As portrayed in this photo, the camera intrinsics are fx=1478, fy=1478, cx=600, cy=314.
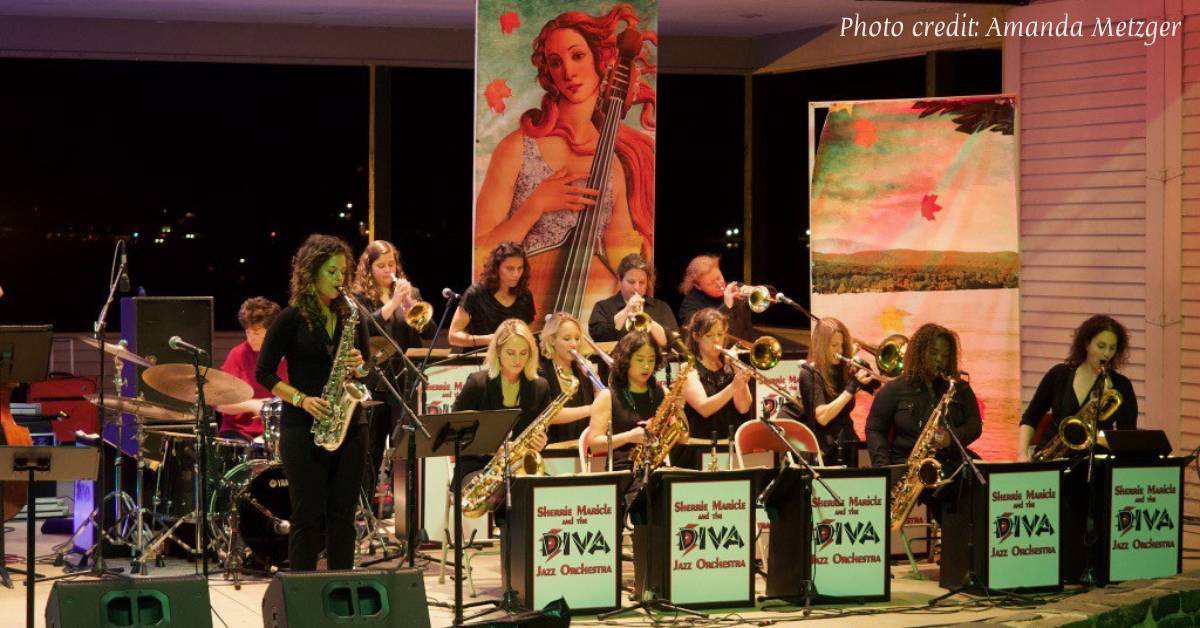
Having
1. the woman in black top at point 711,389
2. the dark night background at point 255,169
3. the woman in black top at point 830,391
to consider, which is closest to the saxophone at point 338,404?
the woman in black top at point 711,389

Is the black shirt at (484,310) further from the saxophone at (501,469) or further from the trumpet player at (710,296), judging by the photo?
the saxophone at (501,469)

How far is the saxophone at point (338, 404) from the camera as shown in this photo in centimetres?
601

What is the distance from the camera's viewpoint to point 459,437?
607 cm

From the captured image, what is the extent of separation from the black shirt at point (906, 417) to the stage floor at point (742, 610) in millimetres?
704

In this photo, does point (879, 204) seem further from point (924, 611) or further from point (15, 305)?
point (15, 305)

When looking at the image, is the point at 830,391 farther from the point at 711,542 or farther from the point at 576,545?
the point at 576,545

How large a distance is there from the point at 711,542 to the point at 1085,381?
8.38ft

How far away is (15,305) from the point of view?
1172 centimetres

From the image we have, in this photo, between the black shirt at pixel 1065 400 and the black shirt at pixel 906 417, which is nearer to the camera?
the black shirt at pixel 906 417

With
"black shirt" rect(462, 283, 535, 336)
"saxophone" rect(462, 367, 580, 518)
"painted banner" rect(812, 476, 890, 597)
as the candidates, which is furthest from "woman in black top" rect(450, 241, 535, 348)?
"painted banner" rect(812, 476, 890, 597)

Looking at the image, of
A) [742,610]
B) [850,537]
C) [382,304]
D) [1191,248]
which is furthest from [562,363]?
[1191,248]

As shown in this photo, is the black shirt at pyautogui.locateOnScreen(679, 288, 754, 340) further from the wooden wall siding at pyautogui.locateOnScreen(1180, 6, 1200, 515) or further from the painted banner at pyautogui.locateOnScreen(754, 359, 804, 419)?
the wooden wall siding at pyautogui.locateOnScreen(1180, 6, 1200, 515)

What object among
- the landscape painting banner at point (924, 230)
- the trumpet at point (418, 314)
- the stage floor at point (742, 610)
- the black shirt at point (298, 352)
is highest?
the landscape painting banner at point (924, 230)

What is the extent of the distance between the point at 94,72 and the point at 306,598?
821 centimetres
